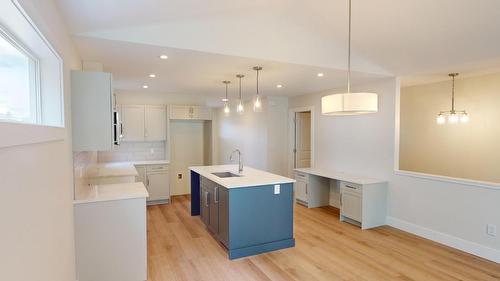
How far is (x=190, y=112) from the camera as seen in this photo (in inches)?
252

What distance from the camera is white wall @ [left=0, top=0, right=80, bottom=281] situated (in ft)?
3.51

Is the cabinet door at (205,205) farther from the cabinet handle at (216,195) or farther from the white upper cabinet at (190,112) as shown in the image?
the white upper cabinet at (190,112)

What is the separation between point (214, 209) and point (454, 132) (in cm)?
433

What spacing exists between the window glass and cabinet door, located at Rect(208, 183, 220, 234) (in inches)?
92.7

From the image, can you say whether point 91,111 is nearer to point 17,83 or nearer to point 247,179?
point 17,83

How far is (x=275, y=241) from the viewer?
142 inches

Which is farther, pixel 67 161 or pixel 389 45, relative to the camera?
pixel 389 45

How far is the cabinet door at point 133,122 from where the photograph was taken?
582 cm

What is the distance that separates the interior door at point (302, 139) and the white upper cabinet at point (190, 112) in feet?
7.12

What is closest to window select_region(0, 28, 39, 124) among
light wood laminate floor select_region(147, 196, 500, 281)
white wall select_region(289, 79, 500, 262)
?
light wood laminate floor select_region(147, 196, 500, 281)

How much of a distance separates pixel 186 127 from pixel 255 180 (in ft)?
12.1

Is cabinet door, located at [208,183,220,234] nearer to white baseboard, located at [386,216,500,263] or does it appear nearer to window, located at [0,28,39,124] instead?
window, located at [0,28,39,124]

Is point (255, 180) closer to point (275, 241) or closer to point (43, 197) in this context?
point (275, 241)

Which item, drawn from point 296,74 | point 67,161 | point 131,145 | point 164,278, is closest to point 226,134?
point 131,145
